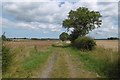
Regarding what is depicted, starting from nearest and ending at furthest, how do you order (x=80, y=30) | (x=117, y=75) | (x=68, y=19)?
1. (x=117, y=75)
2. (x=80, y=30)
3. (x=68, y=19)

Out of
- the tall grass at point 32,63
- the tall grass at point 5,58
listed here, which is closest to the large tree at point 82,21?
the tall grass at point 32,63

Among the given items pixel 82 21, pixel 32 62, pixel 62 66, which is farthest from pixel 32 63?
pixel 82 21

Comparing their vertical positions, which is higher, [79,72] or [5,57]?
[5,57]

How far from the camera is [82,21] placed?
6956cm

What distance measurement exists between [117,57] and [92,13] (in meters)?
57.1

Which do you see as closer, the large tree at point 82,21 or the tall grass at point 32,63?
the tall grass at point 32,63

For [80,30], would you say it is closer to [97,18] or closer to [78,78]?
[97,18]

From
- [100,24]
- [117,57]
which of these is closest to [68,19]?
[100,24]

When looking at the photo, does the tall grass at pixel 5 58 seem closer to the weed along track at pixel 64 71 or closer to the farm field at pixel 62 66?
the farm field at pixel 62 66

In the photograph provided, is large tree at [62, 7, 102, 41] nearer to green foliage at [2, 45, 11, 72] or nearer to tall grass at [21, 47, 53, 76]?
tall grass at [21, 47, 53, 76]

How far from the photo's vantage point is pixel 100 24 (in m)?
71.7

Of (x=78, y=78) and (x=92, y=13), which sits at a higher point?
(x=92, y=13)

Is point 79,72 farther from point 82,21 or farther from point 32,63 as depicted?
point 82,21

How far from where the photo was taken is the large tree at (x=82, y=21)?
69.3 m
